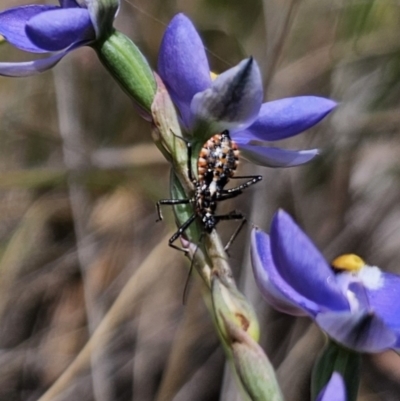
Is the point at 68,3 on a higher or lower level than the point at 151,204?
higher

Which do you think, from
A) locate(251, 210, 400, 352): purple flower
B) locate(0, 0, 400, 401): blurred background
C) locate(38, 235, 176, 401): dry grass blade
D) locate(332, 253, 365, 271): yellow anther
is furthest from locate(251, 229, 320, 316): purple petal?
locate(38, 235, 176, 401): dry grass blade

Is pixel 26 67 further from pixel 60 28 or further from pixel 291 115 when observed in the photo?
pixel 291 115

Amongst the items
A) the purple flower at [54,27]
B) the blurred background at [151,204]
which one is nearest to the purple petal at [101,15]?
the purple flower at [54,27]

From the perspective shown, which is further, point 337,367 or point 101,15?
point 101,15

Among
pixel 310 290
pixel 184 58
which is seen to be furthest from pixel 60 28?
pixel 310 290

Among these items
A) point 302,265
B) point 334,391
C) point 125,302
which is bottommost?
point 125,302

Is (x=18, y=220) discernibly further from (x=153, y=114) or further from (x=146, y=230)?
(x=153, y=114)

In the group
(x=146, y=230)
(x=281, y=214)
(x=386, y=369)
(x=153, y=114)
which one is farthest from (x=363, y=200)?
(x=281, y=214)

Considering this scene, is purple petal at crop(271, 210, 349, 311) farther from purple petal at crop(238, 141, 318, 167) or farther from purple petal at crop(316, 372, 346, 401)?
purple petal at crop(238, 141, 318, 167)
